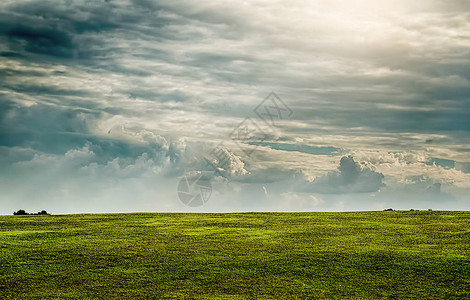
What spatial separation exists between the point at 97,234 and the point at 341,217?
68.2ft

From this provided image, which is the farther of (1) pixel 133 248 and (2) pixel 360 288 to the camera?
(1) pixel 133 248

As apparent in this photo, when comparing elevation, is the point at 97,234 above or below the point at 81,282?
above

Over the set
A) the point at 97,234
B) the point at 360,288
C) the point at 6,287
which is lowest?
the point at 360,288

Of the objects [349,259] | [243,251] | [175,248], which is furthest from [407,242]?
[175,248]

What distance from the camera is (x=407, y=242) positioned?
32344 millimetres

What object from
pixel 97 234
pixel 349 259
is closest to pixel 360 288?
pixel 349 259

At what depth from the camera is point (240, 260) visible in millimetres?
27422

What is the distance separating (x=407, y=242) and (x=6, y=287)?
22732 mm

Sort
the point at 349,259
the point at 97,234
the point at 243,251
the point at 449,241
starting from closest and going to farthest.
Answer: the point at 349,259 → the point at 243,251 → the point at 449,241 → the point at 97,234

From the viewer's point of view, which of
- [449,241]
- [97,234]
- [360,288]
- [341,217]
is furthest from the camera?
[341,217]

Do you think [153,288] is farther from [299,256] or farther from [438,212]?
[438,212]

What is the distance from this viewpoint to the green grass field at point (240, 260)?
22391 mm

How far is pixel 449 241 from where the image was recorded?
106ft

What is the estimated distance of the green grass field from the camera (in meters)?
22.4
